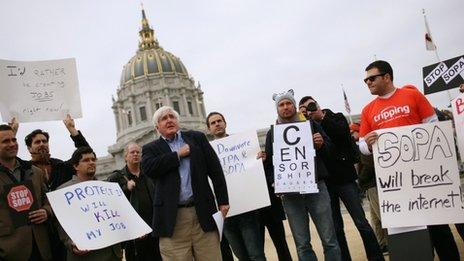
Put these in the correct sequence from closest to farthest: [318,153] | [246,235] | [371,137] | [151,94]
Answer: [371,137]
[318,153]
[246,235]
[151,94]

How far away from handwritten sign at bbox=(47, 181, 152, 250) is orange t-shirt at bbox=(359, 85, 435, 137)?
253 cm

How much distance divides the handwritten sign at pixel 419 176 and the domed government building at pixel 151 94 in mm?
71379

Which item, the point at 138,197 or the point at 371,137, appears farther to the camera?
the point at 138,197

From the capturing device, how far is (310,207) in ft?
15.3

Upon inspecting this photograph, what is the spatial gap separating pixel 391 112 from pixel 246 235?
223 cm

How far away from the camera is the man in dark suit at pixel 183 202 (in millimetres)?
3971

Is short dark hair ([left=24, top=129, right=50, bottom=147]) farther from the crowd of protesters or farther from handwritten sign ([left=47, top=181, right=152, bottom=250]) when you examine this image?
handwritten sign ([left=47, top=181, right=152, bottom=250])

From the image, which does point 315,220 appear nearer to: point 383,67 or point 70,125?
point 383,67

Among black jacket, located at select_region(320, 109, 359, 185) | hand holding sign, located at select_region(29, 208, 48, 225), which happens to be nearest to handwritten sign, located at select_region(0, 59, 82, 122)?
hand holding sign, located at select_region(29, 208, 48, 225)

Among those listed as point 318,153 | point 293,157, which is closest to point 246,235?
point 293,157

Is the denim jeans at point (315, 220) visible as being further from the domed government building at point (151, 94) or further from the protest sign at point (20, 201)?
the domed government building at point (151, 94)

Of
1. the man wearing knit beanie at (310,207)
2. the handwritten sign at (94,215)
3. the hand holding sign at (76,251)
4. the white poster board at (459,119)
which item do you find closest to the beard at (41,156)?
the handwritten sign at (94,215)

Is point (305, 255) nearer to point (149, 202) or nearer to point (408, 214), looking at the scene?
point (408, 214)

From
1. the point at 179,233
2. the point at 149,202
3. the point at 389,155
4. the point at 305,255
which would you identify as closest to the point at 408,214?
the point at 389,155
